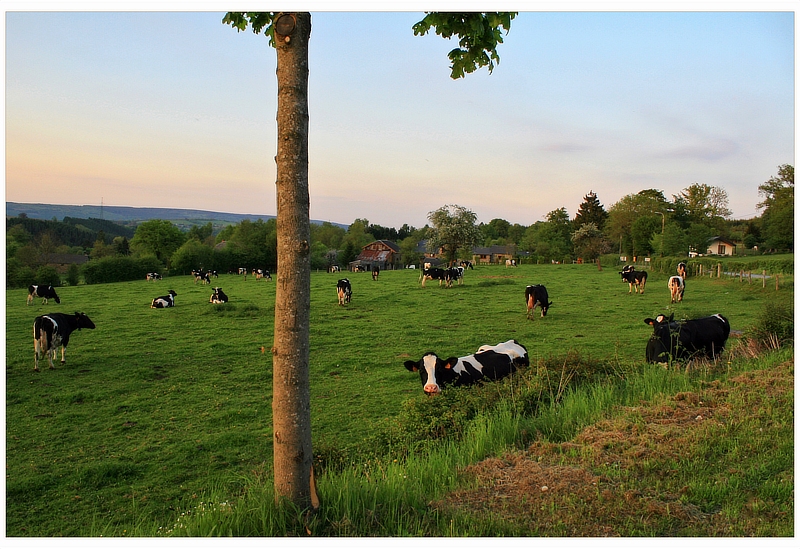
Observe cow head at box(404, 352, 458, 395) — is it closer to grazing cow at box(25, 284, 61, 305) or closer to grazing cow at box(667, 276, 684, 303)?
grazing cow at box(667, 276, 684, 303)

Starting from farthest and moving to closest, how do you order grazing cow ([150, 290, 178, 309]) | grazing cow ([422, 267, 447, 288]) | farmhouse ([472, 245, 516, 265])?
1. farmhouse ([472, 245, 516, 265])
2. grazing cow ([422, 267, 447, 288])
3. grazing cow ([150, 290, 178, 309])

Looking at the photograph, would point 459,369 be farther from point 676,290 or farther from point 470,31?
point 676,290

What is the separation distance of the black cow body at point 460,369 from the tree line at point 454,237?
35.5 meters

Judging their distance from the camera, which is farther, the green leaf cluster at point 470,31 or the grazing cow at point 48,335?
the grazing cow at point 48,335

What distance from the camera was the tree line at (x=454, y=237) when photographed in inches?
1778

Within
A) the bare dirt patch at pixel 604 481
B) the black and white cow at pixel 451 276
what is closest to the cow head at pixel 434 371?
the bare dirt patch at pixel 604 481

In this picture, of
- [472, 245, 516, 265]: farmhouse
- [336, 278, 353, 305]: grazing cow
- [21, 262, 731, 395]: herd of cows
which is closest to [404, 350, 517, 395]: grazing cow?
[21, 262, 731, 395]: herd of cows

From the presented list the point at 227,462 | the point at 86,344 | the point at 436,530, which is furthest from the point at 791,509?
→ the point at 86,344

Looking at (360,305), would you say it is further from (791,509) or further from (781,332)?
(791,509)

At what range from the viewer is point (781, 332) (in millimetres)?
9125

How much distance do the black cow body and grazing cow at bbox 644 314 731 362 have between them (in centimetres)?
255

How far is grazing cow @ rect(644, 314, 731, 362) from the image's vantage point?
30.4 ft

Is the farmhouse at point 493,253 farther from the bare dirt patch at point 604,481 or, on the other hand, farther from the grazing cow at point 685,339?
the bare dirt patch at point 604,481

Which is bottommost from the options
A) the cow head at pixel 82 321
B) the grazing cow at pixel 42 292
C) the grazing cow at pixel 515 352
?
the grazing cow at pixel 42 292
